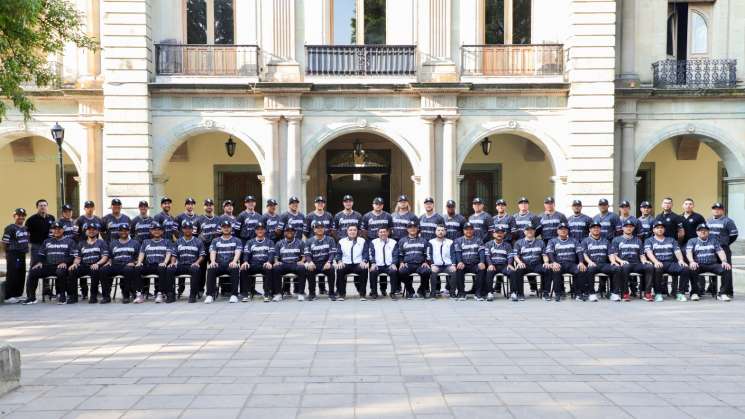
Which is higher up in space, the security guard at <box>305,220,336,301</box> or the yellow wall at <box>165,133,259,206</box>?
the yellow wall at <box>165,133,259,206</box>

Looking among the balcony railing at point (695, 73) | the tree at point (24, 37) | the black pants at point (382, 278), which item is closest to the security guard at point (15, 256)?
the tree at point (24, 37)

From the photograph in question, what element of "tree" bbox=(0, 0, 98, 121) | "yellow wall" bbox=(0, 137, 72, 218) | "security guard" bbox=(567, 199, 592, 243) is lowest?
"security guard" bbox=(567, 199, 592, 243)

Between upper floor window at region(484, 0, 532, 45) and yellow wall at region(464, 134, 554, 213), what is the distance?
3.99 metres

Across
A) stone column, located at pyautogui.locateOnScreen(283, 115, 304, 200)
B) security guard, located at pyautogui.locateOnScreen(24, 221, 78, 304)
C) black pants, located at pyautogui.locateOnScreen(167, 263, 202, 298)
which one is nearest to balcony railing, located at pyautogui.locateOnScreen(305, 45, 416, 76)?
stone column, located at pyautogui.locateOnScreen(283, 115, 304, 200)

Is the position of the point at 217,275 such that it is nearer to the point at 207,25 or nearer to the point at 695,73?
the point at 207,25

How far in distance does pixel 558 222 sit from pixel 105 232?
30.0ft

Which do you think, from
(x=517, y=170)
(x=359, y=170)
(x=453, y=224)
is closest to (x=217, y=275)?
(x=453, y=224)

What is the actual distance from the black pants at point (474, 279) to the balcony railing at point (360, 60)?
710 centimetres

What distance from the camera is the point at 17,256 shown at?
11.6 meters

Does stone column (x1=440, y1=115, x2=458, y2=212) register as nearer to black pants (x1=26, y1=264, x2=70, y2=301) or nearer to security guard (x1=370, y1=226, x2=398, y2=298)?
security guard (x1=370, y1=226, x2=398, y2=298)

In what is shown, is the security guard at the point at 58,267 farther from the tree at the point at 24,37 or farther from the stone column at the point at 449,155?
the stone column at the point at 449,155

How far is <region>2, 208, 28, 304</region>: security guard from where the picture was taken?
37.8ft

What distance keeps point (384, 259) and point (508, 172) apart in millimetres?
10469

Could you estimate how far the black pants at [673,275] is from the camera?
37.2 ft
